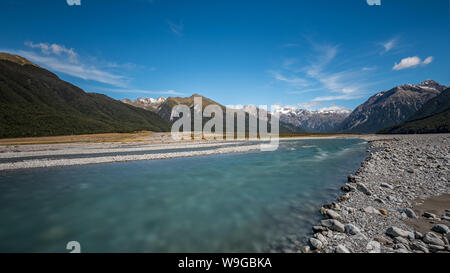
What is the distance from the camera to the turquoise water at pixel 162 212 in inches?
330

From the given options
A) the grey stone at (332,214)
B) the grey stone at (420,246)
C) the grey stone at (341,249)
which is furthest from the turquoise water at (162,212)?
the grey stone at (420,246)

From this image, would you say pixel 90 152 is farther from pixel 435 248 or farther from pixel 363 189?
pixel 435 248

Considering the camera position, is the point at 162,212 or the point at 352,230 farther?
the point at 162,212

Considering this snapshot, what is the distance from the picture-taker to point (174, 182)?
61.9ft

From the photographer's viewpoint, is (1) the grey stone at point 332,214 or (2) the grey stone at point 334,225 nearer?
(2) the grey stone at point 334,225

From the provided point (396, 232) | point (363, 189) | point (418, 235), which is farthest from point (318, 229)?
point (363, 189)

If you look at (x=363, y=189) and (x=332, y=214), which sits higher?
(x=363, y=189)

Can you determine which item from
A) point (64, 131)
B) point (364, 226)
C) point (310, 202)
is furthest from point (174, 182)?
point (64, 131)

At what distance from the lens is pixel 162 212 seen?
1189 cm

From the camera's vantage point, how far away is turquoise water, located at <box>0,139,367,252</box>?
8.38 m

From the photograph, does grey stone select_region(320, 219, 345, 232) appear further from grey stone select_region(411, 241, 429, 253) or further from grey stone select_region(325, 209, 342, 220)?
grey stone select_region(411, 241, 429, 253)

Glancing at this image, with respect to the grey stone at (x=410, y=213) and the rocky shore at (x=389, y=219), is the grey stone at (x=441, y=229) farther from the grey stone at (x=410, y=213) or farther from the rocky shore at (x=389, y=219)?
the grey stone at (x=410, y=213)

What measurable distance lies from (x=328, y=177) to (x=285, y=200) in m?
9.00
